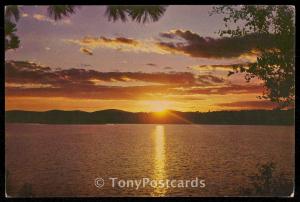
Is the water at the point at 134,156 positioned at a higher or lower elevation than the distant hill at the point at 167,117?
lower

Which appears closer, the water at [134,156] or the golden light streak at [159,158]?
the golden light streak at [159,158]

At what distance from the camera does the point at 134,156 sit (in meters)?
14.0

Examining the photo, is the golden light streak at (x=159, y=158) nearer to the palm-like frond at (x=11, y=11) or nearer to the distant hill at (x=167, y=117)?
the distant hill at (x=167, y=117)

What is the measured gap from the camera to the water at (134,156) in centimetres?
1296

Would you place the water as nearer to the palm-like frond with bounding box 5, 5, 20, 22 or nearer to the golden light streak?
the golden light streak

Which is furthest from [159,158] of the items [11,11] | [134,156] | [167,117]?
[11,11]

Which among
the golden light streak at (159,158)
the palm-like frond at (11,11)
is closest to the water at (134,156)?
the golden light streak at (159,158)

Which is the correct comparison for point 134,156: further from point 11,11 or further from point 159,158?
point 11,11

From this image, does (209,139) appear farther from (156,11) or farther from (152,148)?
(156,11)

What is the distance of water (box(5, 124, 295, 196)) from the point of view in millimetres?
12961

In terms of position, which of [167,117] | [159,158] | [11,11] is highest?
[11,11]

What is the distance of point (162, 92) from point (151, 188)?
7.54 feet

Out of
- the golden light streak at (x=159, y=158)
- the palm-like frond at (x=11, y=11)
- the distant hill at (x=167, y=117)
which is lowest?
the golden light streak at (x=159, y=158)
